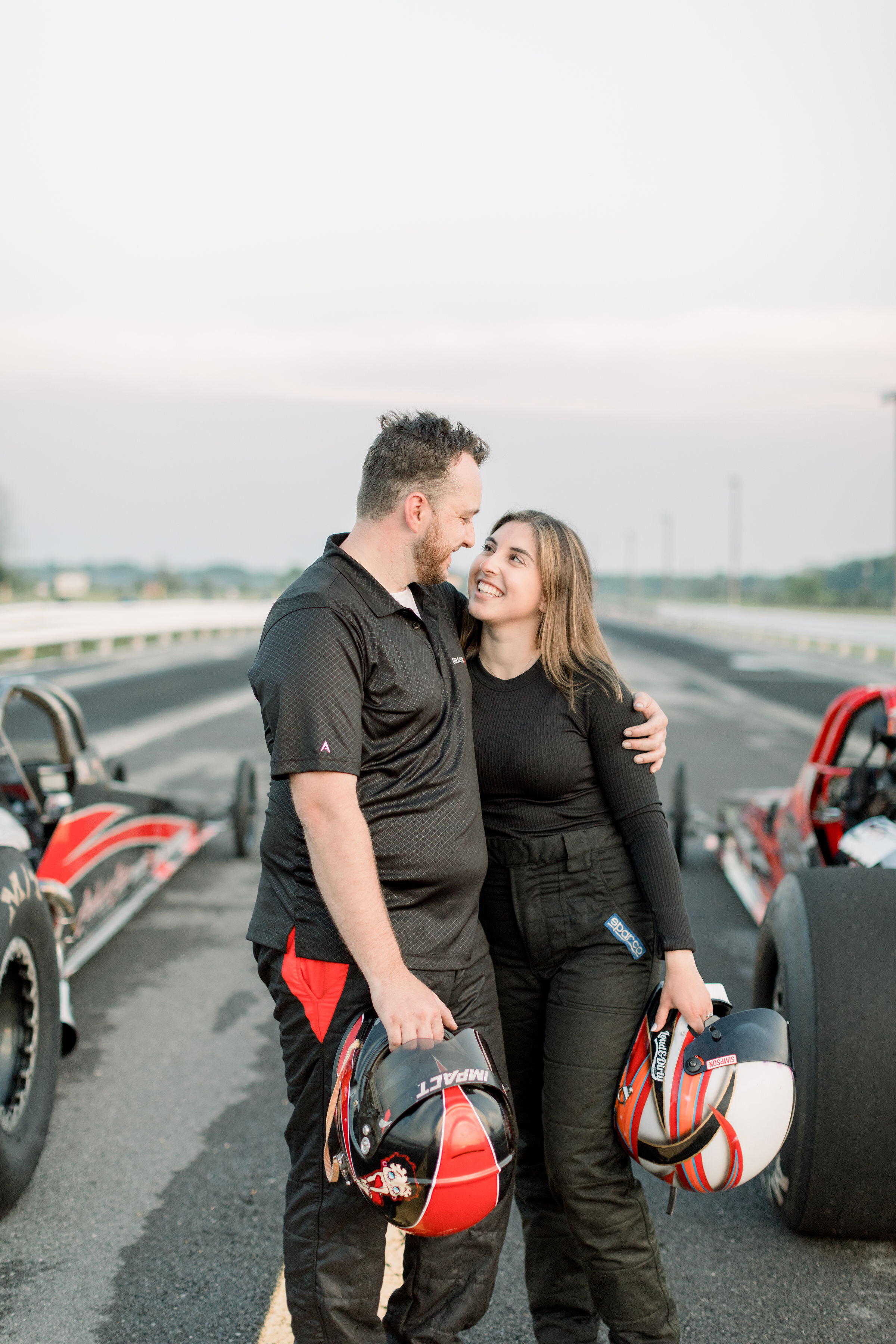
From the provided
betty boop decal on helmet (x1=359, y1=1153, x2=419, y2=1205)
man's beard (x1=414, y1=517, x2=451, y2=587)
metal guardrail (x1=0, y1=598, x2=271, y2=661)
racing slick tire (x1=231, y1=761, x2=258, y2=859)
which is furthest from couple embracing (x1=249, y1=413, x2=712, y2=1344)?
metal guardrail (x1=0, y1=598, x2=271, y2=661)

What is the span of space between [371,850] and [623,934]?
750mm

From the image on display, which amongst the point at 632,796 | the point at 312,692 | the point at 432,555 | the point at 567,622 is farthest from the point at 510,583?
the point at 312,692

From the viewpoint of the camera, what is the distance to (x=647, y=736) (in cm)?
281

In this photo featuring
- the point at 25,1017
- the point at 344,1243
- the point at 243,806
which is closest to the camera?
the point at 344,1243

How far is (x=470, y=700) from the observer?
2799 mm

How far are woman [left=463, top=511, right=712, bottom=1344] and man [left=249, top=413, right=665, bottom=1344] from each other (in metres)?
0.20

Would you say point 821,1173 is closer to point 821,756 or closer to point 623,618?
point 821,756

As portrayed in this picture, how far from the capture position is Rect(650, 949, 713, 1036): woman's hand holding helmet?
2.64 meters

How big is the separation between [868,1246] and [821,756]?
2.58 m

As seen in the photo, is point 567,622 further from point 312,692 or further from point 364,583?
point 312,692

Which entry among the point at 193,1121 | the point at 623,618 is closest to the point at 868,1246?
the point at 193,1121

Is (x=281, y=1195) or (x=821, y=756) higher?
(x=821, y=756)

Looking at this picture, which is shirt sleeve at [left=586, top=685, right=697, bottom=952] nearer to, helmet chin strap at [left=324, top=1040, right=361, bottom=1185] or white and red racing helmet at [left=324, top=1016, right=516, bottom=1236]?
white and red racing helmet at [left=324, top=1016, right=516, bottom=1236]

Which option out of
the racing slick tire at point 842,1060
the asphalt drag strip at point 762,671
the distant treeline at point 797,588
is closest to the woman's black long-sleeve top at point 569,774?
the racing slick tire at point 842,1060
